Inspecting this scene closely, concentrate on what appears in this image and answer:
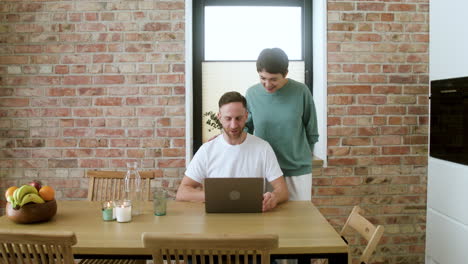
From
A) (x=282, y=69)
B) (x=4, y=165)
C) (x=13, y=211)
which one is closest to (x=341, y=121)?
(x=282, y=69)

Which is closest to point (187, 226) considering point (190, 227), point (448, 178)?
point (190, 227)

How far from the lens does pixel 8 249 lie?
149 cm

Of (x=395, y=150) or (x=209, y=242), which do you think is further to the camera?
(x=395, y=150)

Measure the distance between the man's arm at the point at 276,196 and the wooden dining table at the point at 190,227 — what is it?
0.10ft

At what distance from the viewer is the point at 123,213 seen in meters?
1.90

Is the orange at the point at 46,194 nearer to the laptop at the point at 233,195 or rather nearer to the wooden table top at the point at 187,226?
the wooden table top at the point at 187,226

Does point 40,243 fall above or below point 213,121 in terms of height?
below

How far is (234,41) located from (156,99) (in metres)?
0.78

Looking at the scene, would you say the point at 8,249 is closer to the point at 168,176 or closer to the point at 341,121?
the point at 168,176

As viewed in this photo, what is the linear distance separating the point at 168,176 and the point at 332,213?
4.00 ft

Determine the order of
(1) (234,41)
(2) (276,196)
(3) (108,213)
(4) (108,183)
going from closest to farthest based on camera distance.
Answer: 1. (3) (108,213)
2. (2) (276,196)
3. (4) (108,183)
4. (1) (234,41)

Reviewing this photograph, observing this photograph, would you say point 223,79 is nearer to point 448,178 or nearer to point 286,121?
point 286,121

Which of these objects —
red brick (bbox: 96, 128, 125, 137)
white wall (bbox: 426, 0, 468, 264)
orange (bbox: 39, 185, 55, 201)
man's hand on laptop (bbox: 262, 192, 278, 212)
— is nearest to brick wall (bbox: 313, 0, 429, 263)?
white wall (bbox: 426, 0, 468, 264)

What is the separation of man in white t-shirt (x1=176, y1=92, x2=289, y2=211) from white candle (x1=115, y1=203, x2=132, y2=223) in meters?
0.43
